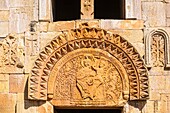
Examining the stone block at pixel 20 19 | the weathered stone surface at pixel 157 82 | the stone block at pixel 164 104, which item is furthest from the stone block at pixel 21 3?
the stone block at pixel 164 104

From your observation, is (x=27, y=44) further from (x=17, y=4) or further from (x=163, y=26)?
(x=163, y=26)

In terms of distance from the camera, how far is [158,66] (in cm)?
938

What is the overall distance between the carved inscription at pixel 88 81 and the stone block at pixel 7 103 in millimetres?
764

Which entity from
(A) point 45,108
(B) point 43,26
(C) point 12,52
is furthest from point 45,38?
(A) point 45,108

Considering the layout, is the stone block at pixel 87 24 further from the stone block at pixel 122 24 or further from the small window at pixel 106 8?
the small window at pixel 106 8

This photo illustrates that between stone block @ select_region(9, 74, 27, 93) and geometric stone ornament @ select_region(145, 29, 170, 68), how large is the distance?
220 cm

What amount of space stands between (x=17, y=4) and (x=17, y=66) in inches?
45.7

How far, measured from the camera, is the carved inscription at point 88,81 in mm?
9266

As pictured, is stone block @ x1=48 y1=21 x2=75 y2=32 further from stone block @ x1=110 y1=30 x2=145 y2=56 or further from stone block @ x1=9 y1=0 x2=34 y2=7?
stone block @ x1=110 y1=30 x2=145 y2=56

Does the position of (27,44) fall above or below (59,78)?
above

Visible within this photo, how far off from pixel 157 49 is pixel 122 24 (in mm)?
756

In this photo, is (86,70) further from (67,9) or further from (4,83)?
(67,9)

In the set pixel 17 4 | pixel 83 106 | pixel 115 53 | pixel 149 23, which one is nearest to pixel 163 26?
pixel 149 23

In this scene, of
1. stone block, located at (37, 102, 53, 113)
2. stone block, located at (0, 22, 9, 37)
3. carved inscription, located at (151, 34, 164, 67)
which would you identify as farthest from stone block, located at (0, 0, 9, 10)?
carved inscription, located at (151, 34, 164, 67)
